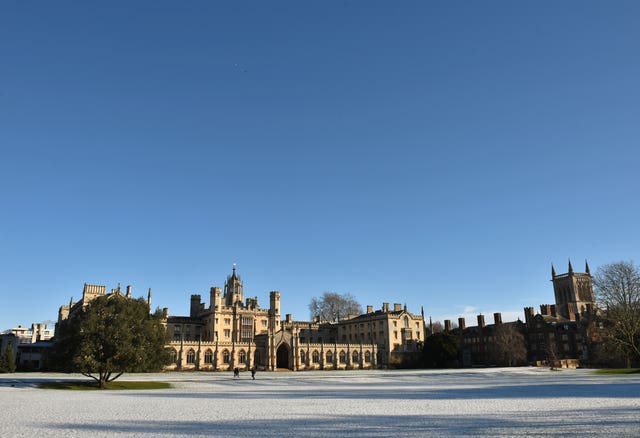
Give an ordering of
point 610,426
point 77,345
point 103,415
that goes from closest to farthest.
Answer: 1. point 610,426
2. point 103,415
3. point 77,345

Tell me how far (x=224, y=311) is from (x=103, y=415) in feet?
238

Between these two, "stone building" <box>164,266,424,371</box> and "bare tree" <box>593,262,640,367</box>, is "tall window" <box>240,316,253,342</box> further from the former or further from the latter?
"bare tree" <box>593,262,640,367</box>

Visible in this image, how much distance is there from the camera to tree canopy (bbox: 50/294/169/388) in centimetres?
3678

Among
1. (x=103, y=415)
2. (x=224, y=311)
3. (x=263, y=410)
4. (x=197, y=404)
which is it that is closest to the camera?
(x=103, y=415)

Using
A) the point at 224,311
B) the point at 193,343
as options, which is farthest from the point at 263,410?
the point at 224,311

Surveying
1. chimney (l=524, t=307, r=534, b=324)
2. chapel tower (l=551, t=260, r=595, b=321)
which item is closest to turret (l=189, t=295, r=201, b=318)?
chimney (l=524, t=307, r=534, b=324)

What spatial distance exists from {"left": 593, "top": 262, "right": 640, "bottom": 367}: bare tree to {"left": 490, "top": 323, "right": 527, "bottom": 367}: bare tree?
27.3 metres

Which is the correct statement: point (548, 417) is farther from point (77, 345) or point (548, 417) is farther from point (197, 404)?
point (77, 345)

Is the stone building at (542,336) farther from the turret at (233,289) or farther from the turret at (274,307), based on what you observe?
the turret at (233,289)

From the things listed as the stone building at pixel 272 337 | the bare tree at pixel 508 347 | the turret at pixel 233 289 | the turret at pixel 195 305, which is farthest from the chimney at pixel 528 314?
the turret at pixel 195 305

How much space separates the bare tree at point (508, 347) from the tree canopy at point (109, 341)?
60589 millimetres

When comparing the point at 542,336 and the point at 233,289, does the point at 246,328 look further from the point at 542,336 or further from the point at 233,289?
the point at 542,336

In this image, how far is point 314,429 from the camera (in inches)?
576

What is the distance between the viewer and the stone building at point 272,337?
8206 cm
